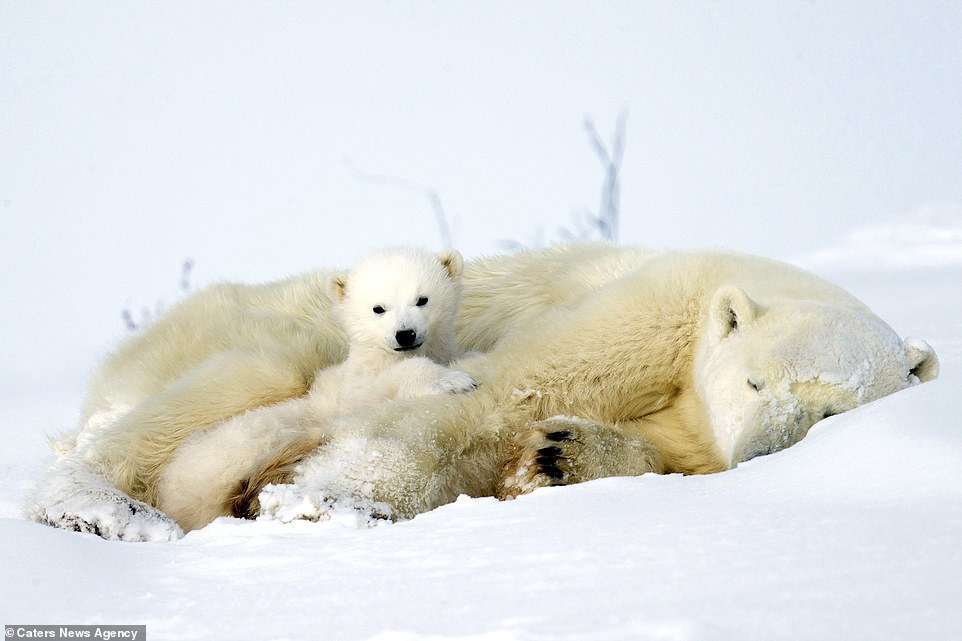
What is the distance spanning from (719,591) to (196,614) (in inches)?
35.9

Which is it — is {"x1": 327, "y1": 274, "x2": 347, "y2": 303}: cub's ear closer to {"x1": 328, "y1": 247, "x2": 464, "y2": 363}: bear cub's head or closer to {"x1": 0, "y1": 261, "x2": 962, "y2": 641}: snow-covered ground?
{"x1": 328, "y1": 247, "x2": 464, "y2": 363}: bear cub's head

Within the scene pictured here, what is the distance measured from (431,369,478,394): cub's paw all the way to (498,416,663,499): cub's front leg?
0.73 ft

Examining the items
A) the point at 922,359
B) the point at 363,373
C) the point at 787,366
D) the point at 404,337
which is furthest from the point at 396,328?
the point at 922,359

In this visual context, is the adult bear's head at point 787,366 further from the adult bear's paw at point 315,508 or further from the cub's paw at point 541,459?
the adult bear's paw at point 315,508

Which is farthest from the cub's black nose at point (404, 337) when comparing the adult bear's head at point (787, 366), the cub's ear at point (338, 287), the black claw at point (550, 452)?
the adult bear's head at point (787, 366)

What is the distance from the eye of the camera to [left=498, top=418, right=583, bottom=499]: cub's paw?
3158mm

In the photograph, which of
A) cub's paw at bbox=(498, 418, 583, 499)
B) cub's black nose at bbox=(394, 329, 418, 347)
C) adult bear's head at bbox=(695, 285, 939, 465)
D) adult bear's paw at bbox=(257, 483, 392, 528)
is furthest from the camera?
cub's black nose at bbox=(394, 329, 418, 347)

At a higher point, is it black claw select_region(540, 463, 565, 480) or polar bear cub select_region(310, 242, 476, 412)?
polar bear cub select_region(310, 242, 476, 412)

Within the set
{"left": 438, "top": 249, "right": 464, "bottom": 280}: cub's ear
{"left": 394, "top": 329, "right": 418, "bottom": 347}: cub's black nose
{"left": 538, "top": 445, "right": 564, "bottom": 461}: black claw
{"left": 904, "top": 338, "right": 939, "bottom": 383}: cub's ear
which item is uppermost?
{"left": 438, "top": 249, "right": 464, "bottom": 280}: cub's ear

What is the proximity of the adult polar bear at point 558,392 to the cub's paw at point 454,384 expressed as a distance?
0.15 feet

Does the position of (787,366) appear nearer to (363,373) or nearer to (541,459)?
(541,459)

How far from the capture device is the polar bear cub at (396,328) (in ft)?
11.6

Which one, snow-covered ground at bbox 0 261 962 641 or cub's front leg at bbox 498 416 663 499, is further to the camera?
cub's front leg at bbox 498 416 663 499

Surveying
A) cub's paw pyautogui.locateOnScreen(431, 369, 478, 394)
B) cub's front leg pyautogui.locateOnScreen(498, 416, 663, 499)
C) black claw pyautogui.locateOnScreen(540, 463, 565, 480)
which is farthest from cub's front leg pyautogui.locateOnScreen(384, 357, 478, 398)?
black claw pyautogui.locateOnScreen(540, 463, 565, 480)
